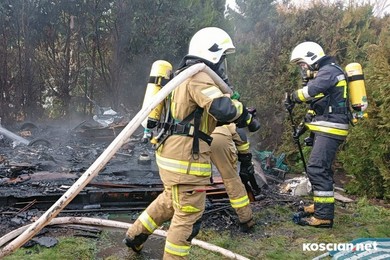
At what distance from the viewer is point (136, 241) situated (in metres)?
3.73

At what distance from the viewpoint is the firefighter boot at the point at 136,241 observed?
12.1ft

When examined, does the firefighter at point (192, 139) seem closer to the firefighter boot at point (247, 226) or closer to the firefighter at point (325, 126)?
the firefighter boot at point (247, 226)

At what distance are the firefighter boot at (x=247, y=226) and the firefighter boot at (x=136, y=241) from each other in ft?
4.34

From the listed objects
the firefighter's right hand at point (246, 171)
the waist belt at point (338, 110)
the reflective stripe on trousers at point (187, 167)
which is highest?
the waist belt at point (338, 110)

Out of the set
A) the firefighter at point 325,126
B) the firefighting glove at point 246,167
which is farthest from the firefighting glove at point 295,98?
the firefighting glove at point 246,167

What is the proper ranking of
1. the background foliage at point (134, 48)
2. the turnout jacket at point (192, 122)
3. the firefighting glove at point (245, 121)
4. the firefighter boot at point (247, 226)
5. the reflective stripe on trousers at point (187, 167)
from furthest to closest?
the background foliage at point (134, 48) < the firefighter boot at point (247, 226) < the firefighting glove at point (245, 121) < the reflective stripe on trousers at point (187, 167) < the turnout jacket at point (192, 122)

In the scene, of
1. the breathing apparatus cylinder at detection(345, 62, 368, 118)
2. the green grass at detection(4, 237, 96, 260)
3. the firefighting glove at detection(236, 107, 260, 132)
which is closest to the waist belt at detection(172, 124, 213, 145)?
the firefighting glove at detection(236, 107, 260, 132)

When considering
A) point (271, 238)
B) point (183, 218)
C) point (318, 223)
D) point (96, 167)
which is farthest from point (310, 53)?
point (96, 167)

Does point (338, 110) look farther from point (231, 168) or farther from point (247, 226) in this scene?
point (247, 226)

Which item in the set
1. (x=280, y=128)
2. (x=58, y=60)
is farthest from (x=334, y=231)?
(x=58, y=60)

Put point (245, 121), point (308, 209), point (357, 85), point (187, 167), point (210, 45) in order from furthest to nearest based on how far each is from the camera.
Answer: point (308, 209) → point (357, 85) → point (245, 121) → point (210, 45) → point (187, 167)

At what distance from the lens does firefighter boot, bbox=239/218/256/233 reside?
178 inches

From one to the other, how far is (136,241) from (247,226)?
1.46 m

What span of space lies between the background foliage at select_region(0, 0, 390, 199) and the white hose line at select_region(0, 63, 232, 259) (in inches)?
180
